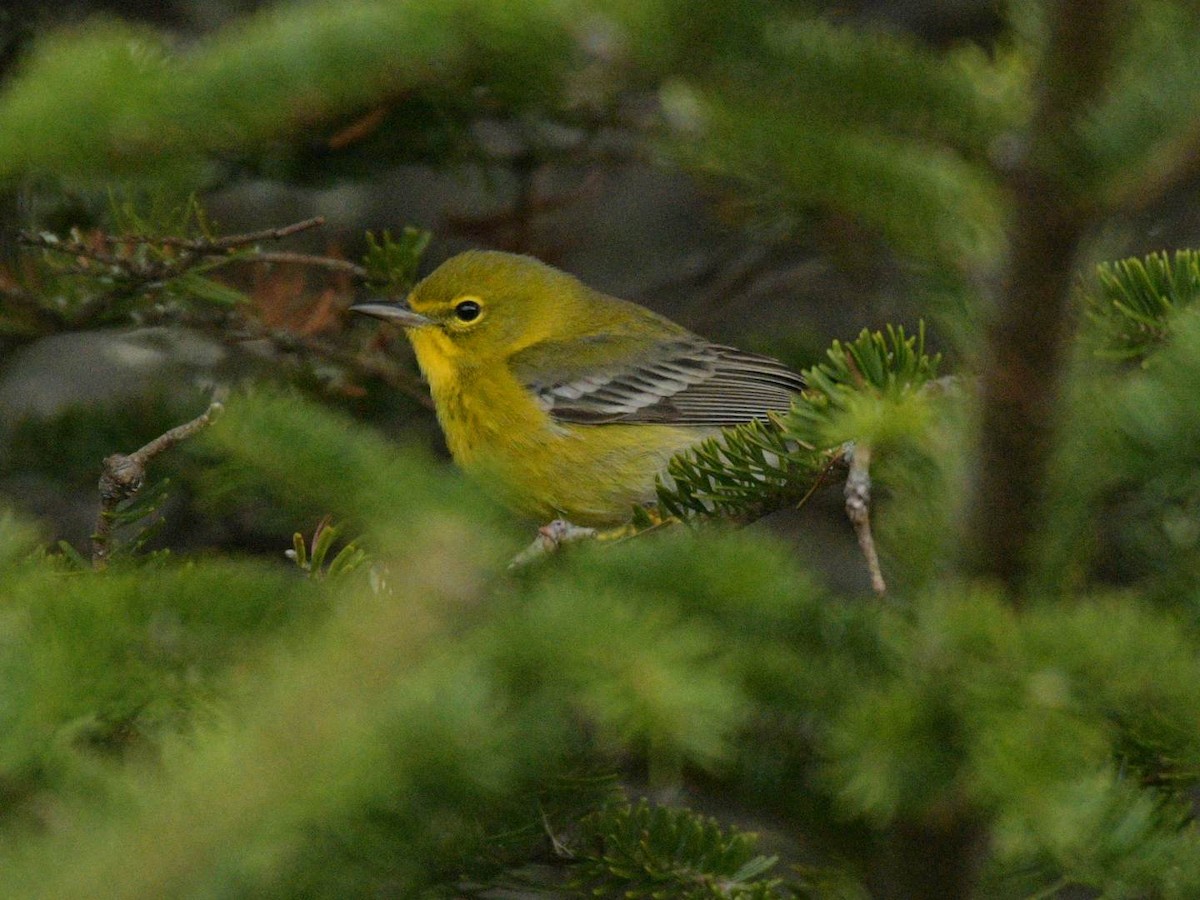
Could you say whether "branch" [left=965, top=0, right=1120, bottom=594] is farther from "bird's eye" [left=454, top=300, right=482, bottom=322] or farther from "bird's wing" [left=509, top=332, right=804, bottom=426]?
"bird's eye" [left=454, top=300, right=482, bottom=322]

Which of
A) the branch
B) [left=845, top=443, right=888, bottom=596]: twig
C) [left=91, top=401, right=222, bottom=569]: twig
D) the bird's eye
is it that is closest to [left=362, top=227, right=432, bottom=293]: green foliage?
the bird's eye

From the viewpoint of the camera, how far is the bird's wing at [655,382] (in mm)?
5250

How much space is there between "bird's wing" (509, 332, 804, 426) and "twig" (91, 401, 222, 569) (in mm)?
2785

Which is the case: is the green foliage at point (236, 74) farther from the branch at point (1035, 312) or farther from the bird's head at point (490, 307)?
the bird's head at point (490, 307)

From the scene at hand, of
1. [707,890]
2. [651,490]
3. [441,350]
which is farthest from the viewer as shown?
[441,350]

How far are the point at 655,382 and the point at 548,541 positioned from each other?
3.03 m

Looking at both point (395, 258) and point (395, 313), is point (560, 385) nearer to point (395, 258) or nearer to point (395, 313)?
point (395, 313)

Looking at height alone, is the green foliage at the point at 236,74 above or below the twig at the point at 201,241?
above

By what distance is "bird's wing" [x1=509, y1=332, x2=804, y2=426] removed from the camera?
5.25 m

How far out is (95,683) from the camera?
186 cm

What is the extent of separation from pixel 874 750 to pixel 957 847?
0.40 metres

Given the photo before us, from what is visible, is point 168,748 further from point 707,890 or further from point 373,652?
point 707,890

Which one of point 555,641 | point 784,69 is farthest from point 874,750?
point 784,69

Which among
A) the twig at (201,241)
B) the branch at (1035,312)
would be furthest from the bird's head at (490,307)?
the branch at (1035,312)
